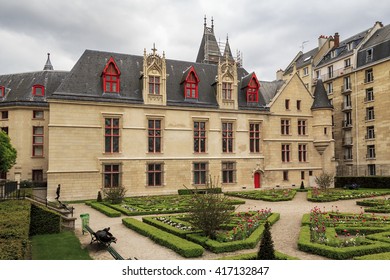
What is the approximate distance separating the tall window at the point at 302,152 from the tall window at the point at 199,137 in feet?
37.5

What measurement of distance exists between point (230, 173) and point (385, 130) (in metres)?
17.3

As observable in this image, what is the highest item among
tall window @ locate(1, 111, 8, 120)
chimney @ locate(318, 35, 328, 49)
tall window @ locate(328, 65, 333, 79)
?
chimney @ locate(318, 35, 328, 49)

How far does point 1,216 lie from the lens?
1246cm

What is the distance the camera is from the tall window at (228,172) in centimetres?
3485

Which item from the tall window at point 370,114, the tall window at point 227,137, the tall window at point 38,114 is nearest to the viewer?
the tall window at point 38,114

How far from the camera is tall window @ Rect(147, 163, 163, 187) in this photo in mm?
31781

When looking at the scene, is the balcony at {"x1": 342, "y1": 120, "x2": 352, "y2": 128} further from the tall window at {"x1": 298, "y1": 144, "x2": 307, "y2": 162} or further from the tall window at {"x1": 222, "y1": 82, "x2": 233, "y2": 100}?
the tall window at {"x1": 222, "y1": 82, "x2": 233, "y2": 100}

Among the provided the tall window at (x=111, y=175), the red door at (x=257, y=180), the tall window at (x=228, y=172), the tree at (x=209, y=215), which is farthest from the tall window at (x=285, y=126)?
the tree at (x=209, y=215)

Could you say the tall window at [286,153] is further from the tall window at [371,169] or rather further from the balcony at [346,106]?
the balcony at [346,106]

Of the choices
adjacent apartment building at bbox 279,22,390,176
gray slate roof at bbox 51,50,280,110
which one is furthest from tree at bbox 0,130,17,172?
adjacent apartment building at bbox 279,22,390,176

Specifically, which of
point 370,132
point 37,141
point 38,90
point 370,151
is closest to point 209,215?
point 37,141

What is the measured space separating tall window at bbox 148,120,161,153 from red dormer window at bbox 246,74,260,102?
34.4 feet

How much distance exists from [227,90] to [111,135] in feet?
41.6

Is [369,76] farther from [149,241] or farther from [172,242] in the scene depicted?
[172,242]
